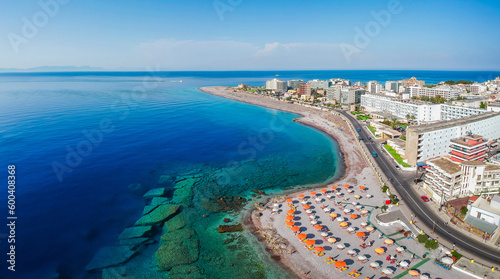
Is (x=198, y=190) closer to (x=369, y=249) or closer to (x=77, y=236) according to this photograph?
(x=77, y=236)

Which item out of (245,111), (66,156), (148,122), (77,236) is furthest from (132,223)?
(245,111)

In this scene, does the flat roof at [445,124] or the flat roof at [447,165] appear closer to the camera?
the flat roof at [447,165]

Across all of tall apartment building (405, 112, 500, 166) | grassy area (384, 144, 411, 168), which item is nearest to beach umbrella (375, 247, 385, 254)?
grassy area (384, 144, 411, 168)

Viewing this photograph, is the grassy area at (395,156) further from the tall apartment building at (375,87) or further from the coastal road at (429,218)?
the tall apartment building at (375,87)

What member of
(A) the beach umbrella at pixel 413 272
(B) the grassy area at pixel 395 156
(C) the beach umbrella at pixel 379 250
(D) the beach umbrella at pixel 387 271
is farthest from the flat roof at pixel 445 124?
(D) the beach umbrella at pixel 387 271

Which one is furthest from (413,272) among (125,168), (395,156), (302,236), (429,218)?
(125,168)
